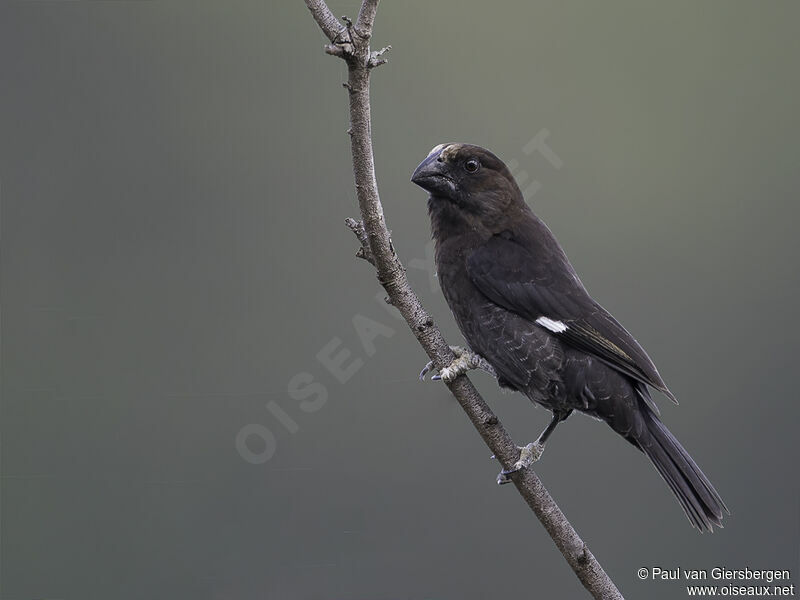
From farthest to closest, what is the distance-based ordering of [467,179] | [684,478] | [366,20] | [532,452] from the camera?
[467,179]
[684,478]
[532,452]
[366,20]

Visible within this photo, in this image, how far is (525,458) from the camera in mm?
4414

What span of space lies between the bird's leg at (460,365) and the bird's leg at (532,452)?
0.39m

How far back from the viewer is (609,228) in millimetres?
10461

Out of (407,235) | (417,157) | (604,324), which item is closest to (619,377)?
(604,324)

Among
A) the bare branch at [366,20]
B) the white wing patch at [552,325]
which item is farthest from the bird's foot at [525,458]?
the bare branch at [366,20]

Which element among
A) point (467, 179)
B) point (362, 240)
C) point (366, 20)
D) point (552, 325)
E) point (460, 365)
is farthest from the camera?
point (467, 179)

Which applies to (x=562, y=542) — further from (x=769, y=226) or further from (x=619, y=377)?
(x=769, y=226)

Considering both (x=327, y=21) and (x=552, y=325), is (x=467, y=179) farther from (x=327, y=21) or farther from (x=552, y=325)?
(x=327, y=21)

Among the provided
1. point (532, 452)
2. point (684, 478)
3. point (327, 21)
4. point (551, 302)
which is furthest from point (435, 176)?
point (684, 478)

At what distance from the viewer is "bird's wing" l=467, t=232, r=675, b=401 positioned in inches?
197

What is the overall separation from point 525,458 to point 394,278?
3.29 ft

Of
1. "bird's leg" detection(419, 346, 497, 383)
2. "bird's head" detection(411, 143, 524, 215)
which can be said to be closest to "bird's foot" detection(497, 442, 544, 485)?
"bird's leg" detection(419, 346, 497, 383)

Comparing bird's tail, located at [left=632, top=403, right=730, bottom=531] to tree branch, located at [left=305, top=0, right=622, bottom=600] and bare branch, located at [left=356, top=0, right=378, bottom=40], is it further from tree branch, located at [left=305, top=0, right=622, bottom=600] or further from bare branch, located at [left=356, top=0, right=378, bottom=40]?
bare branch, located at [left=356, top=0, right=378, bottom=40]

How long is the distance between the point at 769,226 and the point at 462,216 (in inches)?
305
